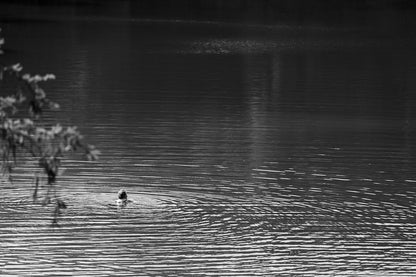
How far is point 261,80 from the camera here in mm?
43719

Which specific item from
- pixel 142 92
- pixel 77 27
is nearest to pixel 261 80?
pixel 142 92

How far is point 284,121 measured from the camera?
1314 inches

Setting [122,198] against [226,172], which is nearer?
[122,198]

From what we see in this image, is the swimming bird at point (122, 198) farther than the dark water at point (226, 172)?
Yes

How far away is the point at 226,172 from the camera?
83.0 feet

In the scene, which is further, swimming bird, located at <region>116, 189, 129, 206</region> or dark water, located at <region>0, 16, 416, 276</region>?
swimming bird, located at <region>116, 189, 129, 206</region>

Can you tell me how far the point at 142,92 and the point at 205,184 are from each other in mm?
15325

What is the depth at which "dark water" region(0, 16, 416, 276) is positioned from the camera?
18750mm

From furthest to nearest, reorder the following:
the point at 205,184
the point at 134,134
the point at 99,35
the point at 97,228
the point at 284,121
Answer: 1. the point at 99,35
2. the point at 284,121
3. the point at 134,134
4. the point at 205,184
5. the point at 97,228

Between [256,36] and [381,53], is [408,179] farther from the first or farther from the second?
[256,36]

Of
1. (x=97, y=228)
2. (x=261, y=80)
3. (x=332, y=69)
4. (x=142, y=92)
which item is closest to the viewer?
(x=97, y=228)

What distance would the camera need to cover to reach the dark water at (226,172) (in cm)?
1875

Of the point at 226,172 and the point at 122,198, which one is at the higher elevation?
the point at 122,198

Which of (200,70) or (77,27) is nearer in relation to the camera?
(200,70)
